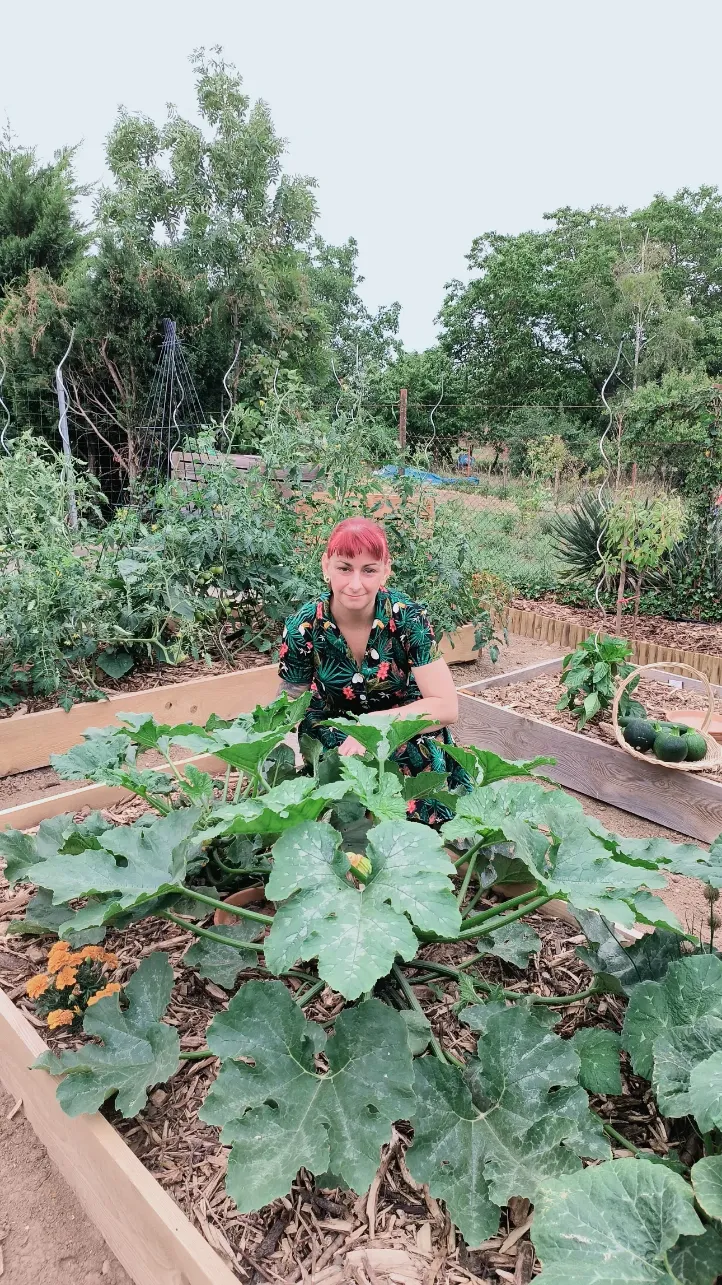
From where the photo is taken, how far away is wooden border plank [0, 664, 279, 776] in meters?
3.33

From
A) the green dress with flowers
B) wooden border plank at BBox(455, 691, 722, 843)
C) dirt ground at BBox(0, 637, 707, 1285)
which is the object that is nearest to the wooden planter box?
wooden border plank at BBox(455, 691, 722, 843)

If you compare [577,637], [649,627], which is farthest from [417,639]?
[649,627]

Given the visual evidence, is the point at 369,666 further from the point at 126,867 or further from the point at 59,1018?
the point at 59,1018

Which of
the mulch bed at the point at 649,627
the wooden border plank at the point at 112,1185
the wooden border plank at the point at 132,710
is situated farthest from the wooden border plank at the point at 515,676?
the wooden border plank at the point at 112,1185

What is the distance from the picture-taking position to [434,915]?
102 cm

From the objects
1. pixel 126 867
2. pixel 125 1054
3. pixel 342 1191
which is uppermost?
pixel 126 867

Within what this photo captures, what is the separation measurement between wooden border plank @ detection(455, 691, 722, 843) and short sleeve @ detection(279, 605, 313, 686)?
140cm

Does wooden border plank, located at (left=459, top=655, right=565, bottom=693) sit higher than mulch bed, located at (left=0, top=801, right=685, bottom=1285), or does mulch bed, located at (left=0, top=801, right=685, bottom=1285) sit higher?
mulch bed, located at (left=0, top=801, right=685, bottom=1285)

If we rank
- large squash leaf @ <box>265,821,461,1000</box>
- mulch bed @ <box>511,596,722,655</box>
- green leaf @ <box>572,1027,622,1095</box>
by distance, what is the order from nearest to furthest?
large squash leaf @ <box>265,821,461,1000</box>, green leaf @ <box>572,1027,622,1095</box>, mulch bed @ <box>511,596,722,655</box>

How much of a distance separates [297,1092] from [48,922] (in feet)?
2.49

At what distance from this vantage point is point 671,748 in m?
3.16

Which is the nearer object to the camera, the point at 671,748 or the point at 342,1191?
the point at 342,1191

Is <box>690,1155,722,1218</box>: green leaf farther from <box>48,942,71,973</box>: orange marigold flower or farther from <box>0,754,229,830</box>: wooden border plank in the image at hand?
<box>0,754,229,830</box>: wooden border plank

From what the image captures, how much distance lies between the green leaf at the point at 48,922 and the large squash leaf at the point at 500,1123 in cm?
76
